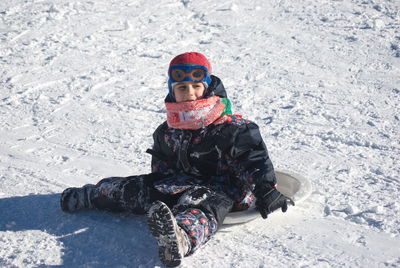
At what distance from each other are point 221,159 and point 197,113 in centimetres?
26

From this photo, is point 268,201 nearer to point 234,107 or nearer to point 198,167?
point 198,167

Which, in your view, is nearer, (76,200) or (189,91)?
(189,91)

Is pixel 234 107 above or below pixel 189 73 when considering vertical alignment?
below

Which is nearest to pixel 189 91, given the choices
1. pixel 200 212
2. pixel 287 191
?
pixel 200 212

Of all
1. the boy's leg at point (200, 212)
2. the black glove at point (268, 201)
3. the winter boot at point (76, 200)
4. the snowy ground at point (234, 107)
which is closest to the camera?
the boy's leg at point (200, 212)

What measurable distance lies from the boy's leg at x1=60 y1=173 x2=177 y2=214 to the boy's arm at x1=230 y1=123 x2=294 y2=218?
41 cm

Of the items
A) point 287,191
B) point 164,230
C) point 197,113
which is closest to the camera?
point 164,230

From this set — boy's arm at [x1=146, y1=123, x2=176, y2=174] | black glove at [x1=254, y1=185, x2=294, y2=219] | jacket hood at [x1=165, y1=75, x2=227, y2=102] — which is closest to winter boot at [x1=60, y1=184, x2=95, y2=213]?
boy's arm at [x1=146, y1=123, x2=176, y2=174]

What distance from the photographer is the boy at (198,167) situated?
2480mm

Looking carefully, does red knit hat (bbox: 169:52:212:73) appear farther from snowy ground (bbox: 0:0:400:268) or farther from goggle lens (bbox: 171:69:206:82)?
snowy ground (bbox: 0:0:400:268)

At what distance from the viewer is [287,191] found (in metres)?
2.93

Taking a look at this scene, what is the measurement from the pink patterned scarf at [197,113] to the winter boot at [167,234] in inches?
24.5

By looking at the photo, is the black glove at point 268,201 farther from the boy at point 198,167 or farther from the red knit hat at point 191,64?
the red knit hat at point 191,64

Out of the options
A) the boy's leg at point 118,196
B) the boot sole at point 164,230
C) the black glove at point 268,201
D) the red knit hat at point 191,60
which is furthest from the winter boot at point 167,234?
the red knit hat at point 191,60
